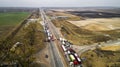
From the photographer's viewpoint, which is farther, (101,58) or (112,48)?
(112,48)

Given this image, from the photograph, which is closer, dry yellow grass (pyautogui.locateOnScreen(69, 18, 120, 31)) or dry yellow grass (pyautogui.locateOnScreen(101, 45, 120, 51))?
dry yellow grass (pyautogui.locateOnScreen(101, 45, 120, 51))

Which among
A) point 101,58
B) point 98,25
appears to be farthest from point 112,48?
point 98,25

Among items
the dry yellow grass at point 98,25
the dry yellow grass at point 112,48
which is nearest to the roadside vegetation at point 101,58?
the dry yellow grass at point 112,48

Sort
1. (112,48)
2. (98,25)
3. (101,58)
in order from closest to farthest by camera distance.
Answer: (101,58) → (112,48) → (98,25)

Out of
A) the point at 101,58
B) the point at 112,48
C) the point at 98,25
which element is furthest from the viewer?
the point at 98,25

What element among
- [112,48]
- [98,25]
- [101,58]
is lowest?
[98,25]

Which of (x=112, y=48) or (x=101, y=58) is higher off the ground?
(x=101, y=58)

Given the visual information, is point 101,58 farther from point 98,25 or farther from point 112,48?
point 98,25

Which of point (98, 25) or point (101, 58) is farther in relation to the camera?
point (98, 25)

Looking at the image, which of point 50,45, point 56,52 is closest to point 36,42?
point 50,45

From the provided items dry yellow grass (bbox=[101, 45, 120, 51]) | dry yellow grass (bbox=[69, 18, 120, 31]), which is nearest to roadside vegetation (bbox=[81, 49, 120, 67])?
dry yellow grass (bbox=[101, 45, 120, 51])

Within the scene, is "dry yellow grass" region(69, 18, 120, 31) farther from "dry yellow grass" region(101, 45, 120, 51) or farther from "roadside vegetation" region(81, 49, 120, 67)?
"roadside vegetation" region(81, 49, 120, 67)
